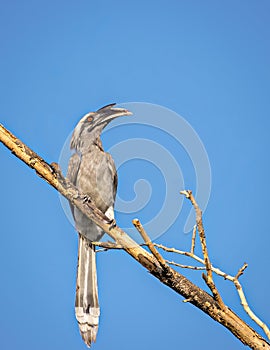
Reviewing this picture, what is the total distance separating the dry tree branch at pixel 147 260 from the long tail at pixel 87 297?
46.1 inches

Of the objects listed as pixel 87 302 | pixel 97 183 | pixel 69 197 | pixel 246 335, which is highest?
pixel 97 183

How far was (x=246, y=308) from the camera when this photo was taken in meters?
3.17

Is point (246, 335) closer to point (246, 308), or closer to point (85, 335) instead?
point (246, 308)

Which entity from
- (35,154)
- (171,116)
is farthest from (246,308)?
(35,154)

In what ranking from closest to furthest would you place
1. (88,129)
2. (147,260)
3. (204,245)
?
(204,245) → (147,260) → (88,129)

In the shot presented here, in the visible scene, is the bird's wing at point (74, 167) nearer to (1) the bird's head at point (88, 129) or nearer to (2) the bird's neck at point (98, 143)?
(1) the bird's head at point (88, 129)

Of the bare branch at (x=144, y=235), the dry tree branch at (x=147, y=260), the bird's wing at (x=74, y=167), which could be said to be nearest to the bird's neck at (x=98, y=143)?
the bird's wing at (x=74, y=167)

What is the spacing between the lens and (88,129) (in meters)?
6.84

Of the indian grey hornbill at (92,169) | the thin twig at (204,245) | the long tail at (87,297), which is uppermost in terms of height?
the indian grey hornbill at (92,169)

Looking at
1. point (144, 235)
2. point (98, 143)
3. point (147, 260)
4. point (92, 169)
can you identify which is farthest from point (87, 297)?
point (98, 143)

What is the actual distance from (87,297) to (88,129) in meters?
2.53

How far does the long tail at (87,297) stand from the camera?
16.4 feet

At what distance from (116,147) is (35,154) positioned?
270cm

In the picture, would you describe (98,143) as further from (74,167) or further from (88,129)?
(74,167)
